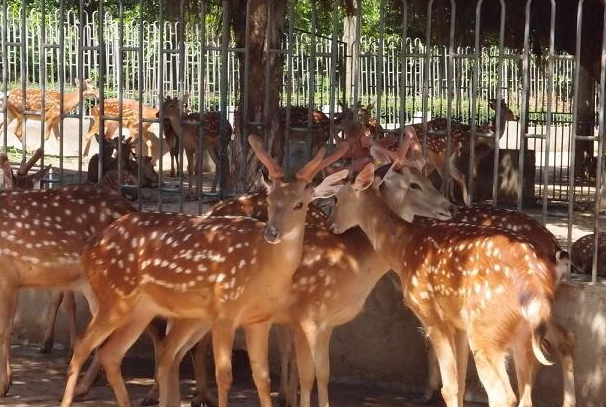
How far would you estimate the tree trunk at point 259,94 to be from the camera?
30.9 feet

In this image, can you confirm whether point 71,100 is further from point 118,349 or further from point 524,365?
point 524,365

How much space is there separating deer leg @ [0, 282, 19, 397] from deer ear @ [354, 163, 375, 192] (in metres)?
2.53

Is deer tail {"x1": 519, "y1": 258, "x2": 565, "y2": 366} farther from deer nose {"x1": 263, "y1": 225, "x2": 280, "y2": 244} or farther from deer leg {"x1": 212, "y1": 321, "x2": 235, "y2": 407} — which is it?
deer leg {"x1": 212, "y1": 321, "x2": 235, "y2": 407}

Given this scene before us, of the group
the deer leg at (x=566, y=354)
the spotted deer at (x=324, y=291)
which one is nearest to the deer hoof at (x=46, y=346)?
the spotted deer at (x=324, y=291)

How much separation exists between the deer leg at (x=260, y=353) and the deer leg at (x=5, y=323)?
192cm

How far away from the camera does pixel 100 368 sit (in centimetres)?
864

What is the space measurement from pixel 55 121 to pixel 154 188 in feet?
18.7

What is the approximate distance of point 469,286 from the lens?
681cm

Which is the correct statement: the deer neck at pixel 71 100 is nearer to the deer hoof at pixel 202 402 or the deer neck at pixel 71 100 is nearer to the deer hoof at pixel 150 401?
the deer hoof at pixel 150 401

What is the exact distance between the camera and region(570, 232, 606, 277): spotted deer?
8.77 meters

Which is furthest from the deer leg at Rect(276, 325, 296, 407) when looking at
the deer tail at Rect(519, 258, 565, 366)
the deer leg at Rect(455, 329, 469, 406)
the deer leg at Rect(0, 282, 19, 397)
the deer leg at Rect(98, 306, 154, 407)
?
the deer tail at Rect(519, 258, 565, 366)

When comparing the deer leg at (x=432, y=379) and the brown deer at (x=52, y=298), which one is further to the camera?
the brown deer at (x=52, y=298)

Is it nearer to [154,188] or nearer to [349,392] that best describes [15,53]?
[154,188]

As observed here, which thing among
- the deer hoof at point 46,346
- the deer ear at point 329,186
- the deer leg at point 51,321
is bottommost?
the deer hoof at point 46,346
